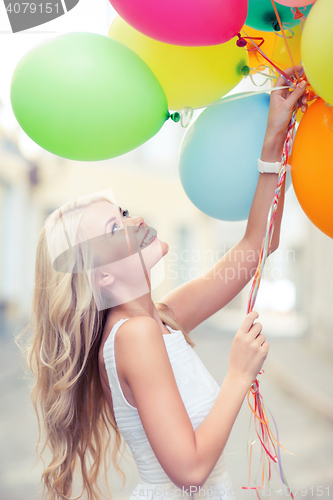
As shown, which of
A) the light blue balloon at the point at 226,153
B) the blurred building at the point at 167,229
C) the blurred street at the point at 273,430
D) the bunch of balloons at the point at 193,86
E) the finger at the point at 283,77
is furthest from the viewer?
the blurred building at the point at 167,229

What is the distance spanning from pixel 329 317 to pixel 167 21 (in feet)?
17.8

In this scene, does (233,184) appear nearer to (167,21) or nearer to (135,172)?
(167,21)

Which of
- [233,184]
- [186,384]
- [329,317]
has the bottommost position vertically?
[329,317]

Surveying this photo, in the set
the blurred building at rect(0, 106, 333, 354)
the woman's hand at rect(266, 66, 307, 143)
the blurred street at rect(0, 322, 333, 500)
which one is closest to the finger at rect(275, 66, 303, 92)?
the woman's hand at rect(266, 66, 307, 143)

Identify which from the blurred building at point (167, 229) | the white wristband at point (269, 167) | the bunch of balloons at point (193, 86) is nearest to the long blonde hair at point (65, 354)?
the bunch of balloons at point (193, 86)

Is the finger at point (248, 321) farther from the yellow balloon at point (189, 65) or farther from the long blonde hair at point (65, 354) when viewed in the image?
the yellow balloon at point (189, 65)

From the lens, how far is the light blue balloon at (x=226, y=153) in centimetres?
91

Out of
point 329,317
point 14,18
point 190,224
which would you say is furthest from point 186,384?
point 190,224

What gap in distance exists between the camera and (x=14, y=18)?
0.88 meters

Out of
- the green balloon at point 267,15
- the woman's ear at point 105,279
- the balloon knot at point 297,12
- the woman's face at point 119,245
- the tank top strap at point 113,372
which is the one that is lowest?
the tank top strap at point 113,372

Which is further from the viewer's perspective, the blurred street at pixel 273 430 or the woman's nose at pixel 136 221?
the blurred street at pixel 273 430

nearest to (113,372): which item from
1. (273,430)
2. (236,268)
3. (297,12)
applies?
(236,268)

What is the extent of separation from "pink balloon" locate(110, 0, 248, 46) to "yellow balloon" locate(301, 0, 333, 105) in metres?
0.14

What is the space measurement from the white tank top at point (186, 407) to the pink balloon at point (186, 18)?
0.56 m
